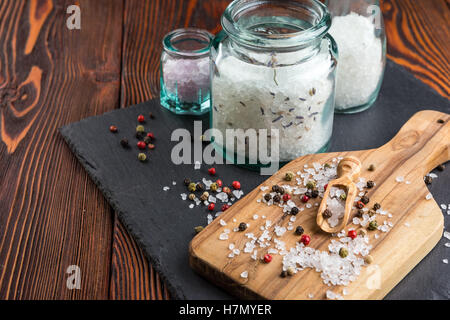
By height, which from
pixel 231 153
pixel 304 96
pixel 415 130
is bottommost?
pixel 231 153

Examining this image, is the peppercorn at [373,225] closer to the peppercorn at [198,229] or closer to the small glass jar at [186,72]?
the peppercorn at [198,229]

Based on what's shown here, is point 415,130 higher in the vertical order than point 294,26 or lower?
lower

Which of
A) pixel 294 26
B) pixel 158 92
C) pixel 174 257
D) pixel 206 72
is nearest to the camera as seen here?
pixel 174 257

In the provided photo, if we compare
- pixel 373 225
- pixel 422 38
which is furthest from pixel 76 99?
pixel 422 38

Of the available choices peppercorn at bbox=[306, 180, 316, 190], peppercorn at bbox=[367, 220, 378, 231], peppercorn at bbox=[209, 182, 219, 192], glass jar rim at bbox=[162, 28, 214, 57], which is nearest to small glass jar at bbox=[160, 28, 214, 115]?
glass jar rim at bbox=[162, 28, 214, 57]

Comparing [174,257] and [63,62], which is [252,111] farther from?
[63,62]
